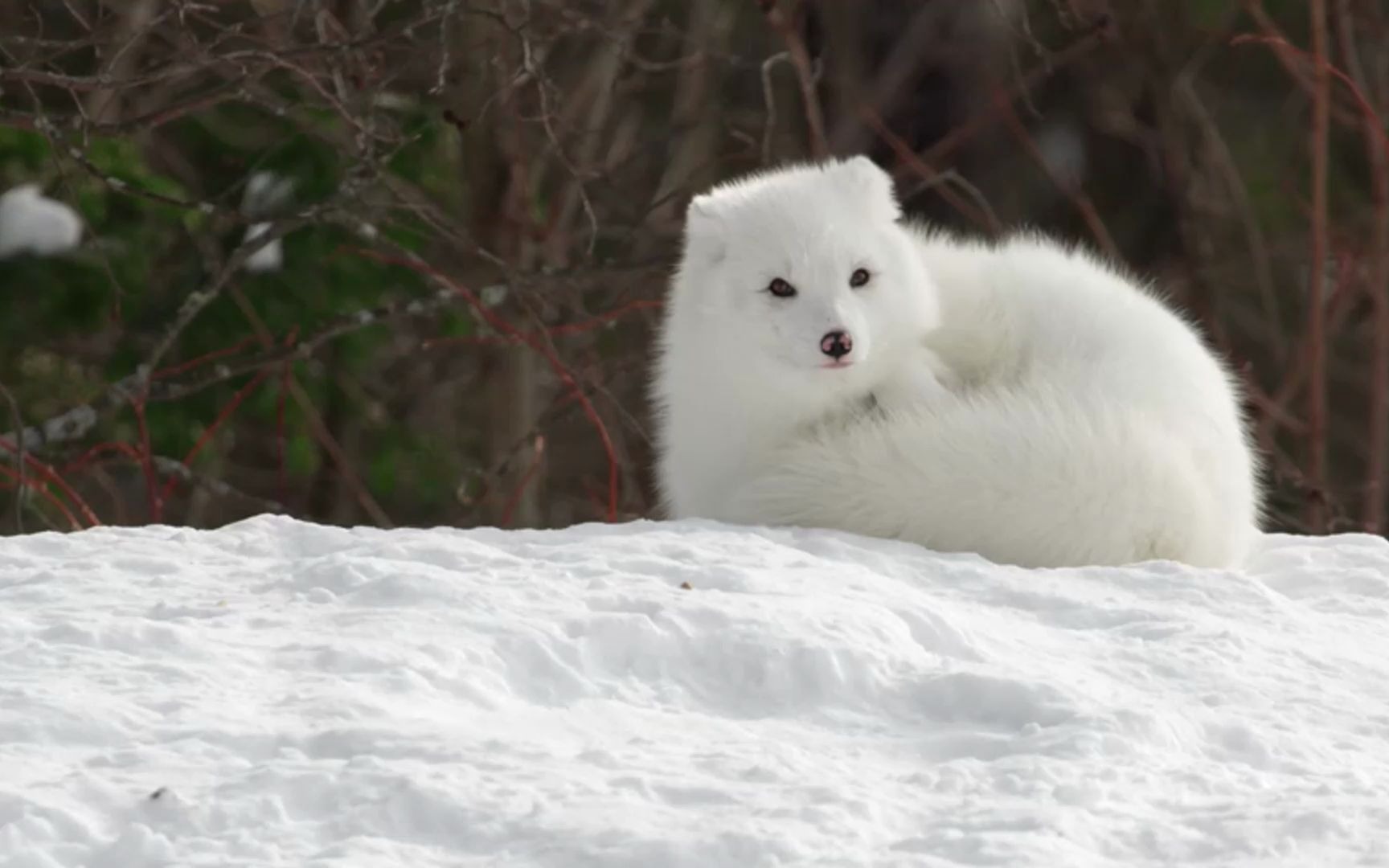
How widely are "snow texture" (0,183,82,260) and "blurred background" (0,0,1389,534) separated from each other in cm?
1

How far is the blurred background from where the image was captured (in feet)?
19.6

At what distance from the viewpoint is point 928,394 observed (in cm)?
431

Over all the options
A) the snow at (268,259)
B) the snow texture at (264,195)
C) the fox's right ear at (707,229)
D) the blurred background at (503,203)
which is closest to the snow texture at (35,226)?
the blurred background at (503,203)

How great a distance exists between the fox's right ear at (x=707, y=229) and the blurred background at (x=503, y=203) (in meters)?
0.77

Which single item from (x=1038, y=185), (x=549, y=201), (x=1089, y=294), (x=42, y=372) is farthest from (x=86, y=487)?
(x=1089, y=294)

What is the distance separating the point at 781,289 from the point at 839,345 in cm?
29

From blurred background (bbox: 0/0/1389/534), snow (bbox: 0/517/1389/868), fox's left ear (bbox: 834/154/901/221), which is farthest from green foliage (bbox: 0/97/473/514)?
snow (bbox: 0/517/1389/868)

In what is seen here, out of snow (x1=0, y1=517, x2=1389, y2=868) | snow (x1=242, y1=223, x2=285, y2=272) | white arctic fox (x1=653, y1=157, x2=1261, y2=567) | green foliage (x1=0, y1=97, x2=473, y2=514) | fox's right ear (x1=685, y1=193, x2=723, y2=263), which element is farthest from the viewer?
snow (x1=242, y1=223, x2=285, y2=272)

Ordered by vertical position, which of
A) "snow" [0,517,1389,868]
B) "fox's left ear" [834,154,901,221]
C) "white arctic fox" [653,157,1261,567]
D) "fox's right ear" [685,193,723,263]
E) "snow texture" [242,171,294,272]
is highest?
"snow texture" [242,171,294,272]

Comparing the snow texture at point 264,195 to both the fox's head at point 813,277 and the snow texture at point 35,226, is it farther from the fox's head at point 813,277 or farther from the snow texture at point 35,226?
the fox's head at point 813,277

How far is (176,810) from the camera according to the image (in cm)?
221

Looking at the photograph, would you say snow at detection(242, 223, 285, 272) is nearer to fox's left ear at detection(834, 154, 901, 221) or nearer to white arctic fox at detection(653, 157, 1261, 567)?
white arctic fox at detection(653, 157, 1261, 567)

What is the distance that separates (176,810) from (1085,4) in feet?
21.6

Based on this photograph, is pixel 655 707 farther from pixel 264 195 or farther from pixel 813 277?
pixel 264 195
